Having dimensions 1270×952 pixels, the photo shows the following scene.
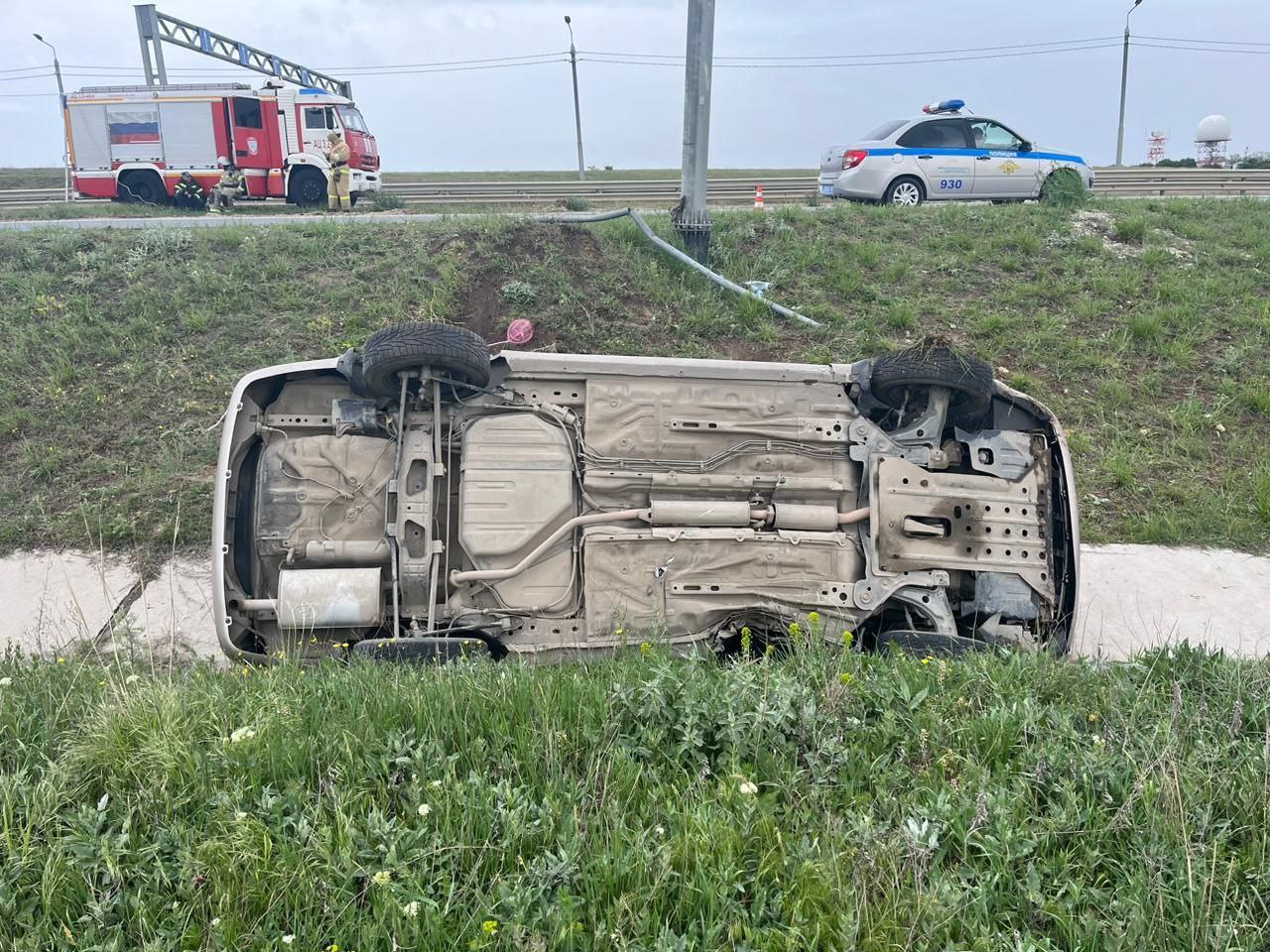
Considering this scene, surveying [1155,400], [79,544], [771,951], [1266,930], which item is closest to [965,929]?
[771,951]

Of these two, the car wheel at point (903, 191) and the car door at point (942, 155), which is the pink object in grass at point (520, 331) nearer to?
the car wheel at point (903, 191)

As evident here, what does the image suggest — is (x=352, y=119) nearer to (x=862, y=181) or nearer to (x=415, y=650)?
(x=862, y=181)

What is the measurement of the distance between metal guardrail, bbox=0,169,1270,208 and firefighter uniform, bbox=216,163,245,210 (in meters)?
3.30

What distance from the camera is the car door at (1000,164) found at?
14.0 metres

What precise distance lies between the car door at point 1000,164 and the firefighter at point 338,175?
1273cm

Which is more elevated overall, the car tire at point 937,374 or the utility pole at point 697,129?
the utility pole at point 697,129

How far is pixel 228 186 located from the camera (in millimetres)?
19375

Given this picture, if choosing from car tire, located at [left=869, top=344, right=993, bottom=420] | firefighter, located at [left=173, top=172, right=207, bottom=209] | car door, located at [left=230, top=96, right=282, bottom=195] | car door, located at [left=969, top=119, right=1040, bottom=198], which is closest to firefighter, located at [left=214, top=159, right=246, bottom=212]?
car door, located at [left=230, top=96, right=282, bottom=195]

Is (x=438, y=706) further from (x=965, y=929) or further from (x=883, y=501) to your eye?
(x=883, y=501)

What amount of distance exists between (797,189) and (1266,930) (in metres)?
23.1

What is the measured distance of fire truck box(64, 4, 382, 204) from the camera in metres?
19.5

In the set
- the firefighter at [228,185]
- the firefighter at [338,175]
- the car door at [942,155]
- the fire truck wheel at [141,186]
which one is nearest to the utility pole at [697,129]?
the car door at [942,155]

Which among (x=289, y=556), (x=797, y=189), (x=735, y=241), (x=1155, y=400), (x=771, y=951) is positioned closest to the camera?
(x=771, y=951)

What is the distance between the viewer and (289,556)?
14.4 feet
